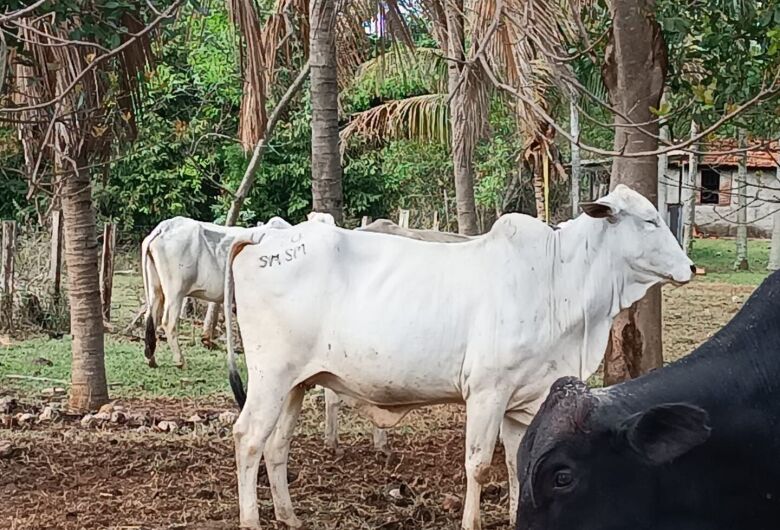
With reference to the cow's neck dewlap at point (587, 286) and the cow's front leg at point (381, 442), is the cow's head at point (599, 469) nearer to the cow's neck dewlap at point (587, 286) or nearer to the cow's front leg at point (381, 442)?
the cow's neck dewlap at point (587, 286)

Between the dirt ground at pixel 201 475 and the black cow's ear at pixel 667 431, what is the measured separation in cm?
278

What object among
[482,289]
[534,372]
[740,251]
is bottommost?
[740,251]

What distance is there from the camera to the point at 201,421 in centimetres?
757

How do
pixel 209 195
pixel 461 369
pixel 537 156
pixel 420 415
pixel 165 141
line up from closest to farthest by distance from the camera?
pixel 461 369
pixel 420 415
pixel 537 156
pixel 165 141
pixel 209 195

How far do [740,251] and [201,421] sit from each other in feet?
56.2

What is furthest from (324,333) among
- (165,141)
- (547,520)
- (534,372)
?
(165,141)

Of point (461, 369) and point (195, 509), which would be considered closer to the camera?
point (461, 369)

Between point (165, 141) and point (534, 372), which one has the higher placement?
point (165, 141)

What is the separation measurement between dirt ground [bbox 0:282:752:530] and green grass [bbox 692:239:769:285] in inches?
453

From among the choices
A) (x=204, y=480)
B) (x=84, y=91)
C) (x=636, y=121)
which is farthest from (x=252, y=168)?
(x=636, y=121)

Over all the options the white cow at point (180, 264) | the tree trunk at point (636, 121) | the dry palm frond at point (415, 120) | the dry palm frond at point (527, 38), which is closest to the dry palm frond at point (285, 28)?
the dry palm frond at point (527, 38)

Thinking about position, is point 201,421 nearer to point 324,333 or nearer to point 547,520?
point 324,333

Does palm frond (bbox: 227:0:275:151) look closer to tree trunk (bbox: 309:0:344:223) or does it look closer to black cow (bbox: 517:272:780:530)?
tree trunk (bbox: 309:0:344:223)

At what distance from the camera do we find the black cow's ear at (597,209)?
518 centimetres
